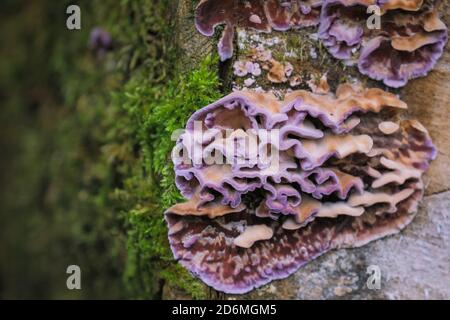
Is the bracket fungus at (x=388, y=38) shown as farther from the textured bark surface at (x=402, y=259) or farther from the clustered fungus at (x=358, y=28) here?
the textured bark surface at (x=402, y=259)

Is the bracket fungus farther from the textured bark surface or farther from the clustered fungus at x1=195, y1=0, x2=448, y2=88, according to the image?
the textured bark surface

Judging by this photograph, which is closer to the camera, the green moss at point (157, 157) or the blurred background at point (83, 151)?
the green moss at point (157, 157)

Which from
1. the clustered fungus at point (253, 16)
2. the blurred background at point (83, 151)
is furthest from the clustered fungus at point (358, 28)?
the blurred background at point (83, 151)

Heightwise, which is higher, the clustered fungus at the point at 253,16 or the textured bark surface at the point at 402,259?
the clustered fungus at the point at 253,16

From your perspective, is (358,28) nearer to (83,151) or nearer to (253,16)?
(253,16)

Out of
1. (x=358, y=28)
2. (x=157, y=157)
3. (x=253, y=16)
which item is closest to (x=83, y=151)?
(x=157, y=157)

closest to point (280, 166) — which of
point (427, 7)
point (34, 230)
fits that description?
point (427, 7)

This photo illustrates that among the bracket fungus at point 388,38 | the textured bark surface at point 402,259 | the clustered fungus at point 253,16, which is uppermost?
the clustered fungus at point 253,16

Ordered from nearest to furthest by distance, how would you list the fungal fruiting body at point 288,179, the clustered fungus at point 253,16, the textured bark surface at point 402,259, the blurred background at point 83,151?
the fungal fruiting body at point 288,179, the clustered fungus at point 253,16, the textured bark surface at point 402,259, the blurred background at point 83,151
